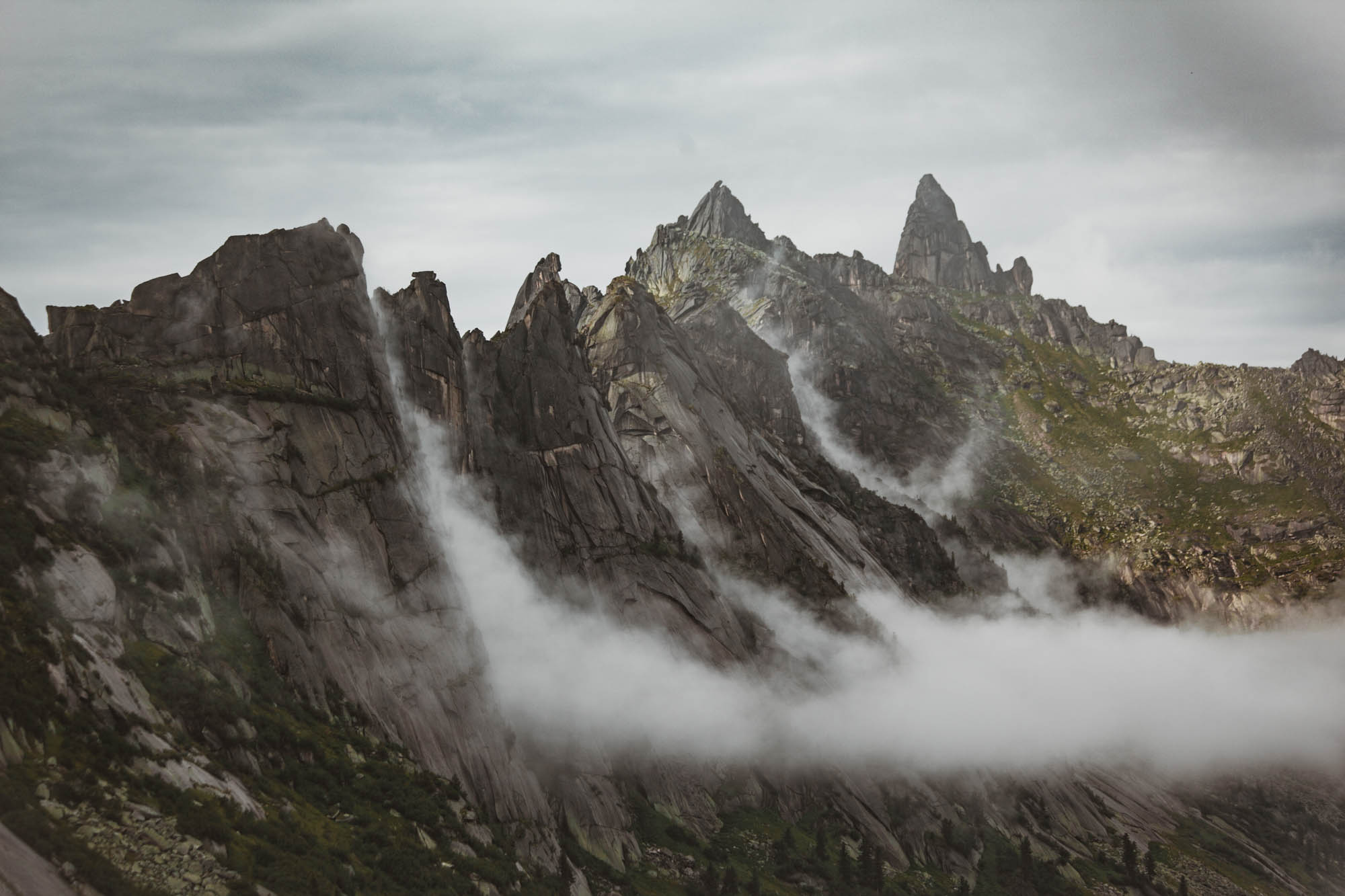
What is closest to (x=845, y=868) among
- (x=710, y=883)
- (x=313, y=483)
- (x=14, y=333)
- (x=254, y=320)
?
(x=710, y=883)

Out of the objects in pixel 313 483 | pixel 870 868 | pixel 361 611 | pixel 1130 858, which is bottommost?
pixel 1130 858

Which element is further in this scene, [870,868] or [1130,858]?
[1130,858]

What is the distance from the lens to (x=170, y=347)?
100m

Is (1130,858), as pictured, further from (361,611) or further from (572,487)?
(361,611)

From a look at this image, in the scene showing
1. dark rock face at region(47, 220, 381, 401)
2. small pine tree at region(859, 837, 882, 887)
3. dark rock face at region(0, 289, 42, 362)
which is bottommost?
small pine tree at region(859, 837, 882, 887)

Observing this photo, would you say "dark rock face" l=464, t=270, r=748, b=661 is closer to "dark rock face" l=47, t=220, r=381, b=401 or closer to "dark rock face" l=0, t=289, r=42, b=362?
"dark rock face" l=47, t=220, r=381, b=401

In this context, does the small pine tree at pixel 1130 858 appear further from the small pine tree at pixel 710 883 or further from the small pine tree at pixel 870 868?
the small pine tree at pixel 710 883

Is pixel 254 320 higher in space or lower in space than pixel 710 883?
higher

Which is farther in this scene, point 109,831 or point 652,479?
point 652,479

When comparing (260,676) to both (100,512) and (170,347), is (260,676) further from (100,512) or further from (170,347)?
(170,347)

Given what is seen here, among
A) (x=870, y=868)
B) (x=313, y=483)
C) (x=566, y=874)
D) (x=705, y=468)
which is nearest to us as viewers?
(x=566, y=874)

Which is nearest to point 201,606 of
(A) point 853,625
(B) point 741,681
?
(B) point 741,681

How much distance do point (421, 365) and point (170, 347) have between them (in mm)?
29199

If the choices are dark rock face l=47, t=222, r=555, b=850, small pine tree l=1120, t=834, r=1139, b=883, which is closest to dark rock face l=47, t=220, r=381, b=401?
dark rock face l=47, t=222, r=555, b=850
